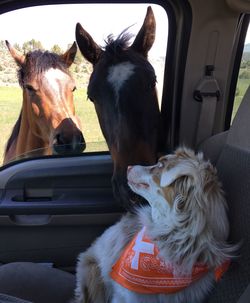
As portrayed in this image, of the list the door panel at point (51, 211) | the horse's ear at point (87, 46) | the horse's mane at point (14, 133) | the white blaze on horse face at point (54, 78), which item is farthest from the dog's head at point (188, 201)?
the horse's mane at point (14, 133)

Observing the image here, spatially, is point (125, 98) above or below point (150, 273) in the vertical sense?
Answer: above

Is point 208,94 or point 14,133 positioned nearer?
point 208,94

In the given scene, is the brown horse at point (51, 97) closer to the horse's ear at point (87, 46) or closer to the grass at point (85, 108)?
the grass at point (85, 108)

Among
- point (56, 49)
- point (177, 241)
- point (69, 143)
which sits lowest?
point (69, 143)

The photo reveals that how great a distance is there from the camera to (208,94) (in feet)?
9.62

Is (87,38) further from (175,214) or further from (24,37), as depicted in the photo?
(175,214)

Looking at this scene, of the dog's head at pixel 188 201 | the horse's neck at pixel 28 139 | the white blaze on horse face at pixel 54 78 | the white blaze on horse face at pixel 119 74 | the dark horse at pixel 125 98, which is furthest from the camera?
the horse's neck at pixel 28 139

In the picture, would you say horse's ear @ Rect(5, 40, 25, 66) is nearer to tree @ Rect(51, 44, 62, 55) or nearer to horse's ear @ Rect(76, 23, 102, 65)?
tree @ Rect(51, 44, 62, 55)

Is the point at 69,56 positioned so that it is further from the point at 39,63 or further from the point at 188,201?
the point at 188,201

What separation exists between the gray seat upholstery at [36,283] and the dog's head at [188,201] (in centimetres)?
74

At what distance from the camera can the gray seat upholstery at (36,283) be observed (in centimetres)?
220

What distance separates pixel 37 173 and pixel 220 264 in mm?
1906

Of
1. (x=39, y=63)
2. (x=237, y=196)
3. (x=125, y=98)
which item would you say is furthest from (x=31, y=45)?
(x=237, y=196)

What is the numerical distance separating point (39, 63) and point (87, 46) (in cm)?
49
